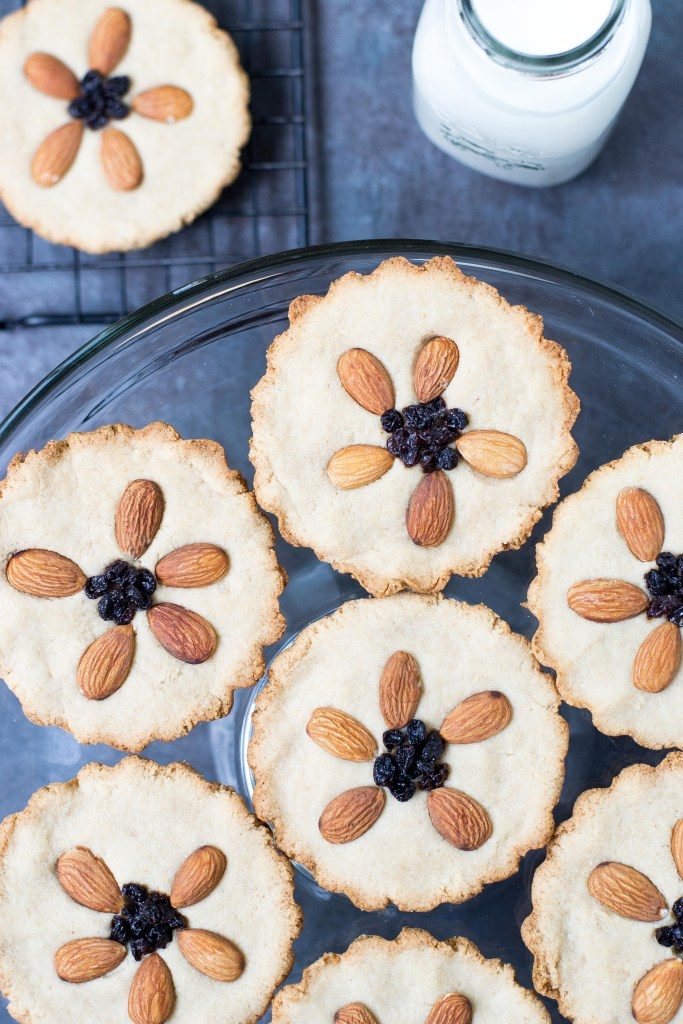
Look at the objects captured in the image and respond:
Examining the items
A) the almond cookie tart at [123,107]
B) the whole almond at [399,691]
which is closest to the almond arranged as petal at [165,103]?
the almond cookie tart at [123,107]

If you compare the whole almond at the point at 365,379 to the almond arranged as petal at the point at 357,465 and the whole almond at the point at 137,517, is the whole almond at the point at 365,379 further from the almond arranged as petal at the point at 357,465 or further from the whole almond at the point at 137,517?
the whole almond at the point at 137,517

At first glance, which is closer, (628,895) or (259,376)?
(628,895)

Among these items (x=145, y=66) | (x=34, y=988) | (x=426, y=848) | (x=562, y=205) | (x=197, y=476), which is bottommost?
(x=34, y=988)

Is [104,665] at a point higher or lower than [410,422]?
lower

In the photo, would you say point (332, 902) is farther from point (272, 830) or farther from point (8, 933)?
point (8, 933)

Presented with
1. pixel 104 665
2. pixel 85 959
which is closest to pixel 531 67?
pixel 104 665

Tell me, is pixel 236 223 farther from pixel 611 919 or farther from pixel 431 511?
pixel 611 919

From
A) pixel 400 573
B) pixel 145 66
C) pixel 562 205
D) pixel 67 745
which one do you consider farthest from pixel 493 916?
pixel 145 66
